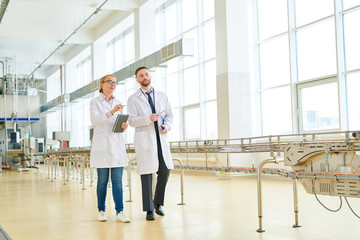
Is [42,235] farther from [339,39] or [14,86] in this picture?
[14,86]

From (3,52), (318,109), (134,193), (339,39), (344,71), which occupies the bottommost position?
(134,193)

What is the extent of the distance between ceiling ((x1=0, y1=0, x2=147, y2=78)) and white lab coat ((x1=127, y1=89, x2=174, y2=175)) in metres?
9.31

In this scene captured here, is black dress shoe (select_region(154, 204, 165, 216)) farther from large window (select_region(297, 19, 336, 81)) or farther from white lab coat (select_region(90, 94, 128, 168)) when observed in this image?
large window (select_region(297, 19, 336, 81))

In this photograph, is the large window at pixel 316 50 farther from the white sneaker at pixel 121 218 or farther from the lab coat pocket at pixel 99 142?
the white sneaker at pixel 121 218

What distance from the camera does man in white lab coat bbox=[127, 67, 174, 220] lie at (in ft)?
13.2

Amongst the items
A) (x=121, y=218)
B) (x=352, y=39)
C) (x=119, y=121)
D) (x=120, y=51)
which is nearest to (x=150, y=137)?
(x=119, y=121)

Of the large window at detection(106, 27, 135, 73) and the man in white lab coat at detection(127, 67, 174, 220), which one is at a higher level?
the large window at detection(106, 27, 135, 73)

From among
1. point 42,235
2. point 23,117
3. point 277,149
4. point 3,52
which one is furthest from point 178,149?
point 3,52

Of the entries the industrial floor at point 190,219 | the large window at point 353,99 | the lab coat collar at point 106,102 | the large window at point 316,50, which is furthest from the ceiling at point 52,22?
the lab coat collar at point 106,102

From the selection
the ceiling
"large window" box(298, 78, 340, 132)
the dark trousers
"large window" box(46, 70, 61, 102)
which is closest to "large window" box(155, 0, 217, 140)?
the ceiling

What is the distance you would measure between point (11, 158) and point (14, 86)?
10.3ft

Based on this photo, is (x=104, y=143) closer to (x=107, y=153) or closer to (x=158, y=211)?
(x=107, y=153)

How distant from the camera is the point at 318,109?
336 inches

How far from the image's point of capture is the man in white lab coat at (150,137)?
4.01m
